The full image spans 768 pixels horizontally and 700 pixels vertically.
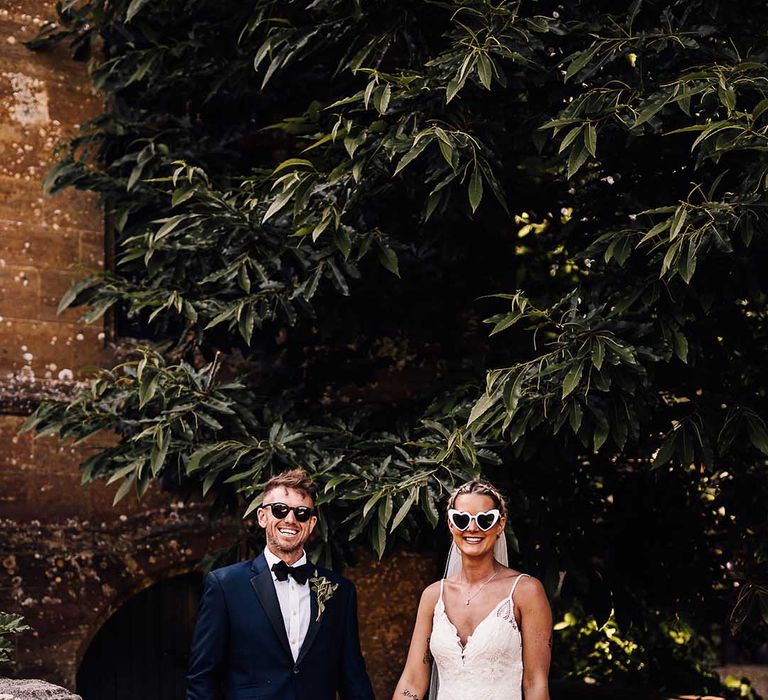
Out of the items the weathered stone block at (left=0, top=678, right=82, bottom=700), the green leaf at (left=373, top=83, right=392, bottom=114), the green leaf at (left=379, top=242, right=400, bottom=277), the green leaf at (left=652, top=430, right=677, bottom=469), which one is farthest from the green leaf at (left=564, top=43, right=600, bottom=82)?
the weathered stone block at (left=0, top=678, right=82, bottom=700)

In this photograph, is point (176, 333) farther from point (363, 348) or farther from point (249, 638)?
point (249, 638)

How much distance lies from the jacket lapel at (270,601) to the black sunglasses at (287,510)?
0.95ft

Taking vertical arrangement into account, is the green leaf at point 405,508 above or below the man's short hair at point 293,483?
below

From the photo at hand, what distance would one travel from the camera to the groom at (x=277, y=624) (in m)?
5.65

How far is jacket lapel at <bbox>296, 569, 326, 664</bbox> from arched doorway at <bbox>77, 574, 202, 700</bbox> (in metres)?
5.17

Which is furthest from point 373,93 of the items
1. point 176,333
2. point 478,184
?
point 176,333

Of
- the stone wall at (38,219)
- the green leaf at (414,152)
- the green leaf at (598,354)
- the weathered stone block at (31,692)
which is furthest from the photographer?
the stone wall at (38,219)

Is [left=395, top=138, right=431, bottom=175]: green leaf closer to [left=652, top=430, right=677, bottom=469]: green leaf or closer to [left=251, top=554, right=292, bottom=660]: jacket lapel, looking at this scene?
[left=652, top=430, right=677, bottom=469]: green leaf

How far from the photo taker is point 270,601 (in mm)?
5746

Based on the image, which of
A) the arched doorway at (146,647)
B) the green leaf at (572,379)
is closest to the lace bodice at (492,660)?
the green leaf at (572,379)

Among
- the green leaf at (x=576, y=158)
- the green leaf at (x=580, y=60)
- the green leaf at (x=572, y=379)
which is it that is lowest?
the green leaf at (x=572, y=379)

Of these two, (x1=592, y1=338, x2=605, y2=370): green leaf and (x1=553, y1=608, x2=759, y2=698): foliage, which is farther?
(x1=553, y1=608, x2=759, y2=698): foliage

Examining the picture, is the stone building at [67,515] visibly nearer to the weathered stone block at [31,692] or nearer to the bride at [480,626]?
the weathered stone block at [31,692]

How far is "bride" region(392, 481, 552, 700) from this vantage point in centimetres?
540
